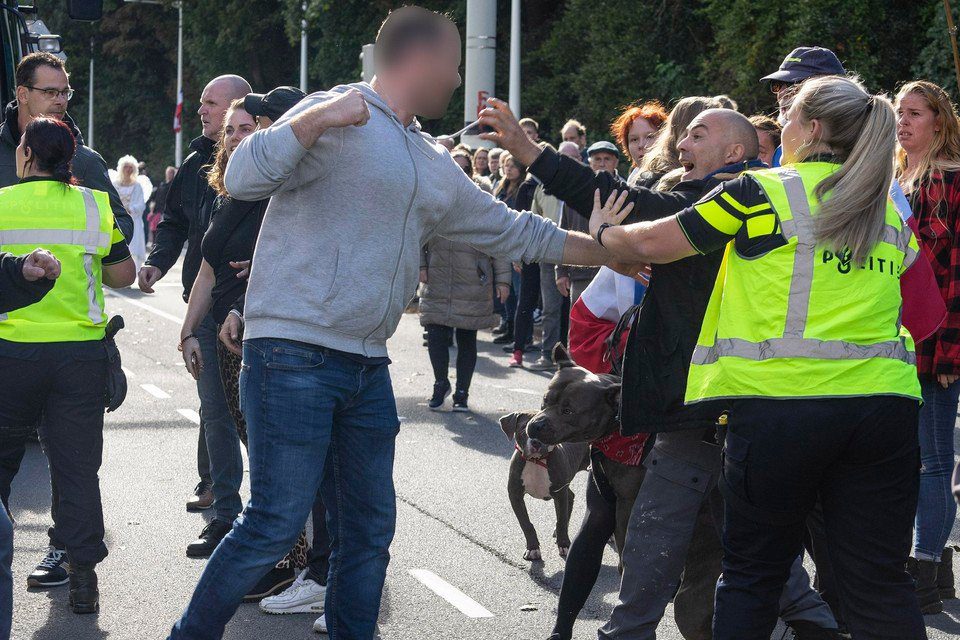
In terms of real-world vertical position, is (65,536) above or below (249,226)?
below

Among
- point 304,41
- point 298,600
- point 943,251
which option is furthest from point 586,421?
point 304,41

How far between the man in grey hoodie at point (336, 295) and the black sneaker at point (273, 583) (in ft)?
4.52

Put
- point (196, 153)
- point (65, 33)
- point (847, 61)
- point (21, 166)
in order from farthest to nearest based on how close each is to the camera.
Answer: point (65, 33)
point (847, 61)
point (196, 153)
point (21, 166)

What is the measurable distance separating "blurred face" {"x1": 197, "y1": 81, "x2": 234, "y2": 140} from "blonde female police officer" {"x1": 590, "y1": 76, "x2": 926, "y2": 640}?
343cm

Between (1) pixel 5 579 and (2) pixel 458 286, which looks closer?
(1) pixel 5 579

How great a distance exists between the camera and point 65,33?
53656 millimetres

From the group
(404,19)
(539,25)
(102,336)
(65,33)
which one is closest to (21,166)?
(102,336)

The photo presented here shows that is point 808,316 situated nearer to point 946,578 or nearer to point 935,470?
point 935,470

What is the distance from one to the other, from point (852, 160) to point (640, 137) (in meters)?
3.32

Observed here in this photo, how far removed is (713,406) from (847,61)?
13.6 metres

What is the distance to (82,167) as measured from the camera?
586 centimetres

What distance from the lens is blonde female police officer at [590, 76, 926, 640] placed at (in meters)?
3.32

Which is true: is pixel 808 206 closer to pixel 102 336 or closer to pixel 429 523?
pixel 102 336

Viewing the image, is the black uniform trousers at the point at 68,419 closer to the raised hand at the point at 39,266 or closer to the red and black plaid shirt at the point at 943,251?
the raised hand at the point at 39,266
